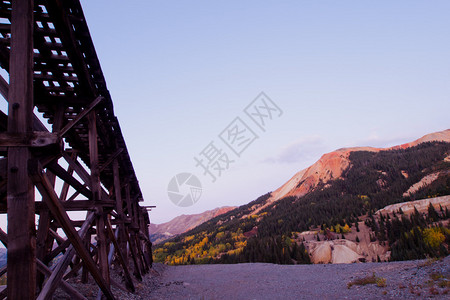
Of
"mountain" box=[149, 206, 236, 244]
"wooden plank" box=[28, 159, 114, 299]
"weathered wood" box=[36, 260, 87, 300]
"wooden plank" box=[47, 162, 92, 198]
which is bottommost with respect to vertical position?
"mountain" box=[149, 206, 236, 244]

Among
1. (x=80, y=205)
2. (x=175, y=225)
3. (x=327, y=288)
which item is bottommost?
(x=175, y=225)

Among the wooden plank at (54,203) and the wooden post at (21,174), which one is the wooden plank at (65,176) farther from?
the wooden post at (21,174)

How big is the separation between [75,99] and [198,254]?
34.9 m

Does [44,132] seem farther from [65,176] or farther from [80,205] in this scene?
[80,205]

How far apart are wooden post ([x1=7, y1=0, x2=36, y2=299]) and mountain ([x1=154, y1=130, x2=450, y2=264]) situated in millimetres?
21505

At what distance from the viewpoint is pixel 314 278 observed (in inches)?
535

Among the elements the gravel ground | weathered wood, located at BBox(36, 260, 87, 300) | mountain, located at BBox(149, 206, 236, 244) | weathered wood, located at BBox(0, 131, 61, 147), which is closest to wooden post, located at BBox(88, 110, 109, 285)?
weathered wood, located at BBox(36, 260, 87, 300)

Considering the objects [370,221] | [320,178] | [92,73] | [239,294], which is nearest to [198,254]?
[370,221]

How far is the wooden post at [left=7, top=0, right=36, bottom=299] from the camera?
3.05 meters

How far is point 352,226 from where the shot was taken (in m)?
33.3

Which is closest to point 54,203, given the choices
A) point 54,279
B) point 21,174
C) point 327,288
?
point 21,174

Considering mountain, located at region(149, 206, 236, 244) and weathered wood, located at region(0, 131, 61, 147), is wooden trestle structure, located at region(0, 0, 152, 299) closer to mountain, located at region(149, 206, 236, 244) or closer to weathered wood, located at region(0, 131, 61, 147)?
weathered wood, located at region(0, 131, 61, 147)

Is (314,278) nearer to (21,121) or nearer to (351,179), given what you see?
(21,121)

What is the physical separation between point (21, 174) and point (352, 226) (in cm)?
3604
